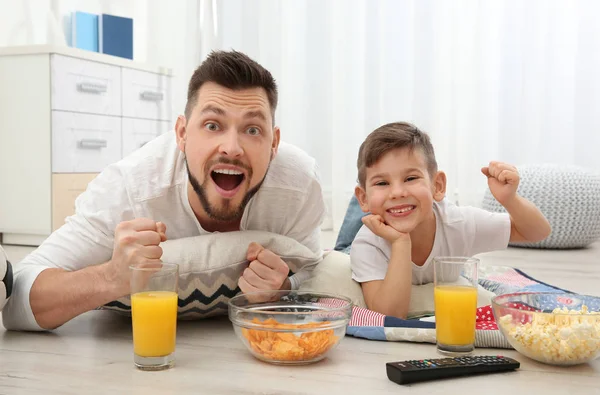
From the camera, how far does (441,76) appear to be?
3912 mm

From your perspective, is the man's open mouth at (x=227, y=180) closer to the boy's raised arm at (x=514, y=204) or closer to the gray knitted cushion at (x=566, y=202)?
the boy's raised arm at (x=514, y=204)

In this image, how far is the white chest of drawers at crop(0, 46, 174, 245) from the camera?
133 inches

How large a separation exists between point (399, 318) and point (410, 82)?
2.58 metres

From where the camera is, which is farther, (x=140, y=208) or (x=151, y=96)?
(x=151, y=96)

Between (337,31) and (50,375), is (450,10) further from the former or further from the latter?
(50,375)

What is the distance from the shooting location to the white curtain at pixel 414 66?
12.3 feet

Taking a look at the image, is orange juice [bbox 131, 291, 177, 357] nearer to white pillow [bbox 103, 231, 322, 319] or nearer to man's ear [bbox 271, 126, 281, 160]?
white pillow [bbox 103, 231, 322, 319]

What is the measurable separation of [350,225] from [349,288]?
28.4 inches

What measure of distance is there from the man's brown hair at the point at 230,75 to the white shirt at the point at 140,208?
157 millimetres

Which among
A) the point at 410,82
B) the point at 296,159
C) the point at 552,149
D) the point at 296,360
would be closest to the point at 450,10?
the point at 410,82

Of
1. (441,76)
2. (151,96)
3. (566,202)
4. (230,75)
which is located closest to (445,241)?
(230,75)

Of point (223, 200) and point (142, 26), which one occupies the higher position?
point (142, 26)

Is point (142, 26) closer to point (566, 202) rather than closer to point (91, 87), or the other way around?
point (91, 87)

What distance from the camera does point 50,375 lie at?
1.29 meters
